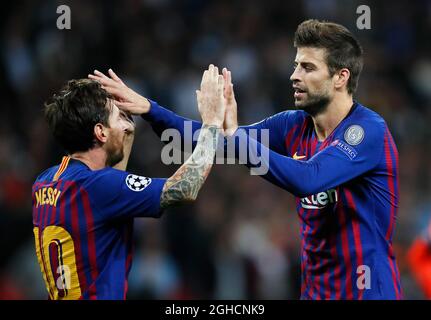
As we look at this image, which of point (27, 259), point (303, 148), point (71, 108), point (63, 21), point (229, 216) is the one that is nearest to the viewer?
point (71, 108)

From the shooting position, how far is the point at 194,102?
32.0ft

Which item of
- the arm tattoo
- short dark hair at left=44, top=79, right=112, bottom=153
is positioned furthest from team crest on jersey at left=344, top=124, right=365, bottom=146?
short dark hair at left=44, top=79, right=112, bottom=153

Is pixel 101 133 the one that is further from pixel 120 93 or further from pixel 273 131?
pixel 273 131

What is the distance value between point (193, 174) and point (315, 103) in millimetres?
1013

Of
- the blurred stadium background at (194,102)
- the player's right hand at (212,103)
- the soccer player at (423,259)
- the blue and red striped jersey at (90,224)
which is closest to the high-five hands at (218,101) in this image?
the player's right hand at (212,103)

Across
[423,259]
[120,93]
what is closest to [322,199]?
[423,259]

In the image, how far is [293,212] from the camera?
9125 millimetres

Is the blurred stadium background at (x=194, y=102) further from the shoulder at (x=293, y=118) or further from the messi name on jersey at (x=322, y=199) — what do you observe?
the messi name on jersey at (x=322, y=199)

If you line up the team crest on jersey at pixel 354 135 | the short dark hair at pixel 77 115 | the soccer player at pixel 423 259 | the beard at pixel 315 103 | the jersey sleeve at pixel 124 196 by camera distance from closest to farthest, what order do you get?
1. the jersey sleeve at pixel 124 196
2. the short dark hair at pixel 77 115
3. the soccer player at pixel 423 259
4. the team crest on jersey at pixel 354 135
5. the beard at pixel 315 103

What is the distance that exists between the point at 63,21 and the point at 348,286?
6229mm

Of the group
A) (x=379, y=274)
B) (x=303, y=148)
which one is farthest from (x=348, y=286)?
(x=303, y=148)

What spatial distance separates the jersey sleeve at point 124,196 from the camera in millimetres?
4047

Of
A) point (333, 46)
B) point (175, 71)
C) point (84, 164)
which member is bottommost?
point (84, 164)

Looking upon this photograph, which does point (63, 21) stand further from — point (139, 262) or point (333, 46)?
point (333, 46)
